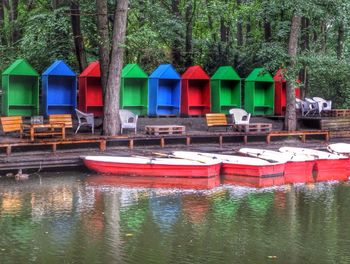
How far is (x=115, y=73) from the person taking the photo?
1778 centimetres

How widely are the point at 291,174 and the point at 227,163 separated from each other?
188 cm

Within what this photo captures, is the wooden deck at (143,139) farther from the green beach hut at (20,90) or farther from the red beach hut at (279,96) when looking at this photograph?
the red beach hut at (279,96)

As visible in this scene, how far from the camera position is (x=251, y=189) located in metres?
13.6

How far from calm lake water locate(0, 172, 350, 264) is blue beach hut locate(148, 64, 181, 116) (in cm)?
800

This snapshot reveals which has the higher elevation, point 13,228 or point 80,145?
point 80,145

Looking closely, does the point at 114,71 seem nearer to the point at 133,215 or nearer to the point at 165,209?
the point at 165,209

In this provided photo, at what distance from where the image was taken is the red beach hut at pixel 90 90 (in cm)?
2056

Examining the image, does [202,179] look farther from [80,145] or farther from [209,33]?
[209,33]

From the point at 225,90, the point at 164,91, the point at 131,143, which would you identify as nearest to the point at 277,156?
the point at 131,143

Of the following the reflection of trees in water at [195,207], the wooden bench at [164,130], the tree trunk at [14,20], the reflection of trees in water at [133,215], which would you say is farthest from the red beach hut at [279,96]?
the reflection of trees in water at [133,215]

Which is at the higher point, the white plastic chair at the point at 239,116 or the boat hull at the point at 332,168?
the white plastic chair at the point at 239,116

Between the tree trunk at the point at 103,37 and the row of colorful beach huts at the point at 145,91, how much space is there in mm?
2201

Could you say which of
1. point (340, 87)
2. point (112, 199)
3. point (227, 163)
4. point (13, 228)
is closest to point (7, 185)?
point (112, 199)

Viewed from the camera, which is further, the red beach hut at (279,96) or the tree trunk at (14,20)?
the tree trunk at (14,20)
